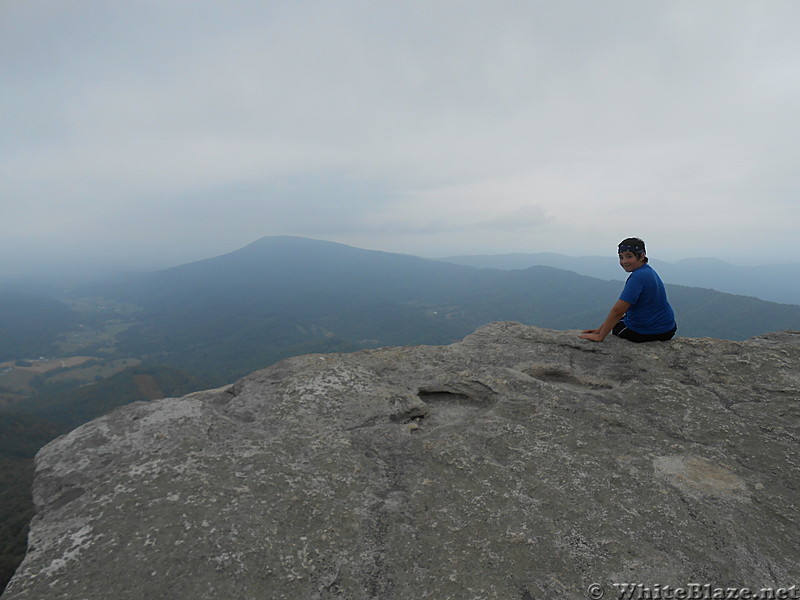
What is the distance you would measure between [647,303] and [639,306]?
173 mm

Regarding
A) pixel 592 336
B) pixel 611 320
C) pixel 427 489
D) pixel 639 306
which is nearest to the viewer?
pixel 427 489

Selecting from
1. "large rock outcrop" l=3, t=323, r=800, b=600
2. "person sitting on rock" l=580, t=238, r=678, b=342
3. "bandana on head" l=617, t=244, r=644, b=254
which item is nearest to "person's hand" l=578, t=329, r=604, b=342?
"person sitting on rock" l=580, t=238, r=678, b=342

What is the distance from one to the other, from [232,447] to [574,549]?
408 centimetres

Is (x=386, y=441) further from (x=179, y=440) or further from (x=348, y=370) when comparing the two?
(x=179, y=440)

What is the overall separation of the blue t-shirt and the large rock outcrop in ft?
4.11

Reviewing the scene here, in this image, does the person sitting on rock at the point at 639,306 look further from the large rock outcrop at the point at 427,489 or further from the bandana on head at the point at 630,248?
the large rock outcrop at the point at 427,489

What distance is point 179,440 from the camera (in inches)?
198

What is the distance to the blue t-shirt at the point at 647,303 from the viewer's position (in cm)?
780

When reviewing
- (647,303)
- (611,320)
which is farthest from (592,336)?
(647,303)

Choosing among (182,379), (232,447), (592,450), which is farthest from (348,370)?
(182,379)

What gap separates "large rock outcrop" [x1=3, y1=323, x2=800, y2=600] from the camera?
350cm

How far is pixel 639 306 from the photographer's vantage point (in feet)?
26.7

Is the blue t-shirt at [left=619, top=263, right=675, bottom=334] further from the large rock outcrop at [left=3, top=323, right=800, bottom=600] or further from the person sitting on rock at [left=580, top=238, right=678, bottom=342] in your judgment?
the large rock outcrop at [left=3, top=323, right=800, bottom=600]

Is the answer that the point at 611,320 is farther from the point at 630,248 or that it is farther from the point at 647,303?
the point at 630,248
